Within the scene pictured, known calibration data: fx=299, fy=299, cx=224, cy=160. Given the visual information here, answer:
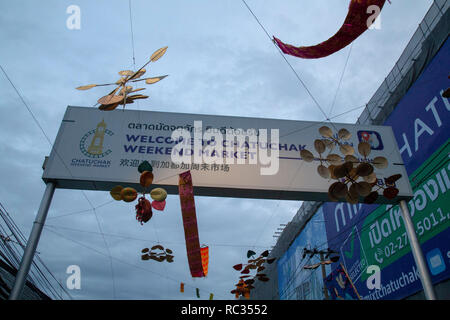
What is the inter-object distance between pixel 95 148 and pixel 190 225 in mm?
2606

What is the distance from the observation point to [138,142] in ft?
21.4

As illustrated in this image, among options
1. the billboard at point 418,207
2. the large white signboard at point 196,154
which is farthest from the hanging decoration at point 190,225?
the billboard at point 418,207

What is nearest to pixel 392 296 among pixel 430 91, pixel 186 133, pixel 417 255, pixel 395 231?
pixel 395 231

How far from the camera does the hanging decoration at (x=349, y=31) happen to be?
3.60 meters

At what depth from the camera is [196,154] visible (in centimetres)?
659

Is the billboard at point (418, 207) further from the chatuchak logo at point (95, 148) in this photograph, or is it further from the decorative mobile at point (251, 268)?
the chatuchak logo at point (95, 148)

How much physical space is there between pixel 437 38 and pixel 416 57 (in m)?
1.54

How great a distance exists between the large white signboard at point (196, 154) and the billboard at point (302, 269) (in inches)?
466

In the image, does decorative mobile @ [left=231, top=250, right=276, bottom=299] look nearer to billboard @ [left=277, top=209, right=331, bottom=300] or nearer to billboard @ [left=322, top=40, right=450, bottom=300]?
billboard @ [left=322, top=40, right=450, bottom=300]

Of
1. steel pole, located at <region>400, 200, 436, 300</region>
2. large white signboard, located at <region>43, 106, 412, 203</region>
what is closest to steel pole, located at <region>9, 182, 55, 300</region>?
large white signboard, located at <region>43, 106, 412, 203</region>

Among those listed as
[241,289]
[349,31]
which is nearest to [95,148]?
[349,31]

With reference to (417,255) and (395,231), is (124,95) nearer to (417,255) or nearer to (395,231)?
(417,255)

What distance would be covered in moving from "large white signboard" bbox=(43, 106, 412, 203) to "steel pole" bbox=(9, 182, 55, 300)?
35cm

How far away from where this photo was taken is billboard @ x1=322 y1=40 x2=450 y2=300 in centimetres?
841
